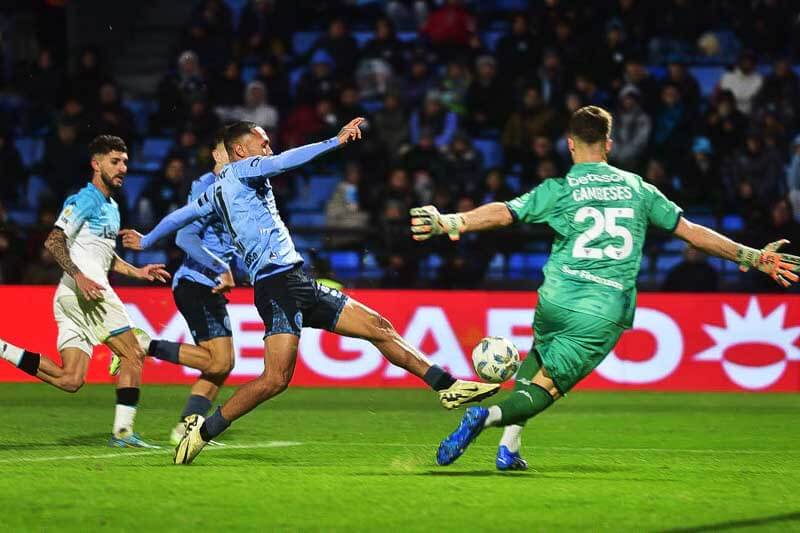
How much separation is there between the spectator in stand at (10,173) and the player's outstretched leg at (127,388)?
974 cm

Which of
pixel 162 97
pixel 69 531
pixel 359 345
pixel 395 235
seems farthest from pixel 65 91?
pixel 69 531

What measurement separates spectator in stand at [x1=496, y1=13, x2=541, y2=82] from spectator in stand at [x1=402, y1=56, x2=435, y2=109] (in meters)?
1.10

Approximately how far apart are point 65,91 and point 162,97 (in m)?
1.65

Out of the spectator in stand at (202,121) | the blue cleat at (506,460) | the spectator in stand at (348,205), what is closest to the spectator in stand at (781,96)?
the spectator in stand at (348,205)

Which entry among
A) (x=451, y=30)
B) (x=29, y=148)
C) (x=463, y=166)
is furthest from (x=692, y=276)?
(x=29, y=148)

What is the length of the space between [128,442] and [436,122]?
401 inches

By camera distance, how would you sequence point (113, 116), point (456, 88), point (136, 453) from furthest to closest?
1. point (456, 88)
2. point (113, 116)
3. point (136, 453)

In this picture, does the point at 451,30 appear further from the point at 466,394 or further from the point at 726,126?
the point at 466,394

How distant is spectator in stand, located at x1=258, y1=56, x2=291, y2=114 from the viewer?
1964cm

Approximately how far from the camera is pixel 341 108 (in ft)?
62.3

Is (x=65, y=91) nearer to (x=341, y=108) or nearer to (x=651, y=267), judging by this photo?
Answer: (x=341, y=108)

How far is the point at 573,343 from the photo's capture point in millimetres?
7871

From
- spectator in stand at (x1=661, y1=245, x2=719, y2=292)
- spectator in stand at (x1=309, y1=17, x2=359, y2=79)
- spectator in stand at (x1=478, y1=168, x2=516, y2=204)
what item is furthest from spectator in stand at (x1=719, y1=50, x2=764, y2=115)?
spectator in stand at (x1=309, y1=17, x2=359, y2=79)

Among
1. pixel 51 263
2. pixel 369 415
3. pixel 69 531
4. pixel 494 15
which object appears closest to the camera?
pixel 69 531
